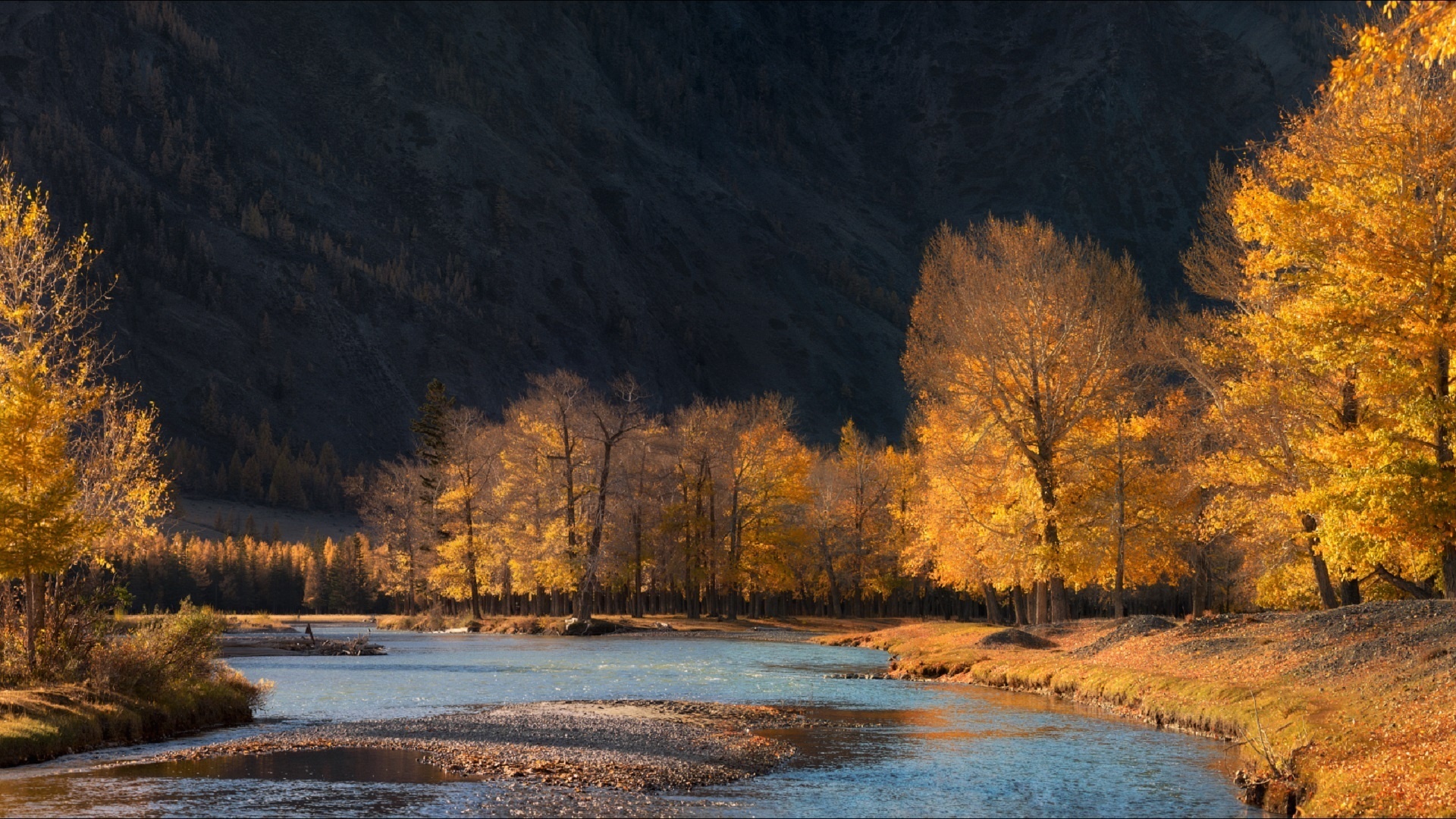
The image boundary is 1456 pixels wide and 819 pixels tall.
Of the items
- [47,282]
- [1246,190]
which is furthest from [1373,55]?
[47,282]

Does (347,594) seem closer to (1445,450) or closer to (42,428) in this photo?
(42,428)

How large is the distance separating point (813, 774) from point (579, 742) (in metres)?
6.90

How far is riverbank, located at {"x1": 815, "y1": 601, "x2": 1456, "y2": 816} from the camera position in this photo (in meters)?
20.2

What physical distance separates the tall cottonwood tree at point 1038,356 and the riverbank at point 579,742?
21.1 meters

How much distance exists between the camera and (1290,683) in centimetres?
3006

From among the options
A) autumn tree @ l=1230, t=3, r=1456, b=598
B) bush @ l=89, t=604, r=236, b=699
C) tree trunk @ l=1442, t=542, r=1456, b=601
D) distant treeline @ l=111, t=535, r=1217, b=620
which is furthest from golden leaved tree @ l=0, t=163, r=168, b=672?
distant treeline @ l=111, t=535, r=1217, b=620

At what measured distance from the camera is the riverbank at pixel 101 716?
1013 inches

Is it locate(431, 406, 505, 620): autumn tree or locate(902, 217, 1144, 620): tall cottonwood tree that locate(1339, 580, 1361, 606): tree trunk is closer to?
locate(902, 217, 1144, 620): tall cottonwood tree

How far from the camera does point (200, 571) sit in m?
166

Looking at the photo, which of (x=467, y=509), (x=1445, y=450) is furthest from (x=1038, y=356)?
(x=467, y=509)

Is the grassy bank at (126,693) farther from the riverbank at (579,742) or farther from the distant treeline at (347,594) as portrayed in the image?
the distant treeline at (347,594)

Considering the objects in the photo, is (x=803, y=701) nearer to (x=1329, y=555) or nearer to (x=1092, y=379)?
(x=1329, y=555)

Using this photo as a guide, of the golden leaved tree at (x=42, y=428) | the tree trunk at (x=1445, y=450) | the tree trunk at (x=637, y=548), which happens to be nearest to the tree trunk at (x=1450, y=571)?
the tree trunk at (x=1445, y=450)

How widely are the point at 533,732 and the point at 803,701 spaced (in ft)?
36.9
